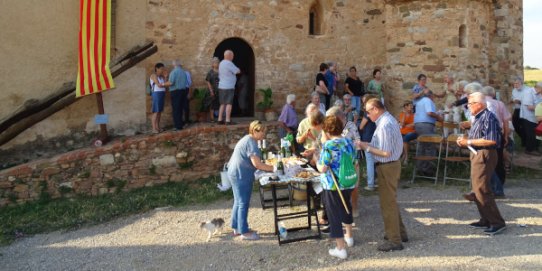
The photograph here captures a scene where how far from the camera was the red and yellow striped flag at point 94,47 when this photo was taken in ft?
30.4

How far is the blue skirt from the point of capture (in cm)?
982

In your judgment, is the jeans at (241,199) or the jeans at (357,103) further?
the jeans at (357,103)

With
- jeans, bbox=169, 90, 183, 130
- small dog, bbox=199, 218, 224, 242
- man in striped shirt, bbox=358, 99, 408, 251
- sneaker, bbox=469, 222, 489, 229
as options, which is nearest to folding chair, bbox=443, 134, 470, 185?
sneaker, bbox=469, 222, 489, 229

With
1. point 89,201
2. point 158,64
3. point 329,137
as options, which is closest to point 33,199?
point 89,201

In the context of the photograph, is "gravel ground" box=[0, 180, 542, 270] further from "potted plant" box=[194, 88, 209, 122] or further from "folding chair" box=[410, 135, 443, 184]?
"potted plant" box=[194, 88, 209, 122]

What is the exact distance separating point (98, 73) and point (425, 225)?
6.82 metres

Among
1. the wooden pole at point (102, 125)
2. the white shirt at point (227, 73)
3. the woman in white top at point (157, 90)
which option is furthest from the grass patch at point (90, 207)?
the white shirt at point (227, 73)

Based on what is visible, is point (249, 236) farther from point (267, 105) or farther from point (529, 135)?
point (529, 135)

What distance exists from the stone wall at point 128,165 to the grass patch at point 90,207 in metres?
0.22

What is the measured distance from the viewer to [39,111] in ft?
30.8

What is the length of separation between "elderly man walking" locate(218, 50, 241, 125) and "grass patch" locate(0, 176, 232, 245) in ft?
5.75

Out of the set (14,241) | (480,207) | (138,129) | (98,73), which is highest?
(98,73)

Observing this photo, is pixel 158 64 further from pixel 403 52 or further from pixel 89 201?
pixel 403 52

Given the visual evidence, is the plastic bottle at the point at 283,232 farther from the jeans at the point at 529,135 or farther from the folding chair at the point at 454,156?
the jeans at the point at 529,135
